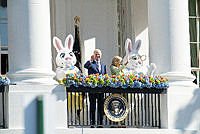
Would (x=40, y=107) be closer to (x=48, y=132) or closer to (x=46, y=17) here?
(x=48, y=132)

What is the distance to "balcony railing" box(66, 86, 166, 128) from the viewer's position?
485 inches

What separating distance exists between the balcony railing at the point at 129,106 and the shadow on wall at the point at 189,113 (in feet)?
1.64

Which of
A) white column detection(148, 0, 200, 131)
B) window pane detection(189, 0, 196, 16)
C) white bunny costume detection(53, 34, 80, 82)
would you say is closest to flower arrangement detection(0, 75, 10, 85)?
white bunny costume detection(53, 34, 80, 82)

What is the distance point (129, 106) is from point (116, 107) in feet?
1.34

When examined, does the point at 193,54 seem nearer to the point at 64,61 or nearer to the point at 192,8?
the point at 192,8

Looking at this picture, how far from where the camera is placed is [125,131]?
1217 centimetres

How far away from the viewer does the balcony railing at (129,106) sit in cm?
1231

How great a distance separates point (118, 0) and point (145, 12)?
3.23 ft

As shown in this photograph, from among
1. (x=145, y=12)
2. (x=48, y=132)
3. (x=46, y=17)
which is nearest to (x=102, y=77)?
(x=46, y=17)

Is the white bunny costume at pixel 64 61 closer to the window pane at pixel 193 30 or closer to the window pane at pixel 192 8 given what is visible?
the window pane at pixel 193 30

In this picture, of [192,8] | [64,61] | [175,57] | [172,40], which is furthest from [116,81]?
[192,8]

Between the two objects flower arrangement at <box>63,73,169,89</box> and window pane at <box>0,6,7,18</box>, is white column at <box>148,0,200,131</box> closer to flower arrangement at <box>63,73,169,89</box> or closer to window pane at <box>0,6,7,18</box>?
flower arrangement at <box>63,73,169,89</box>

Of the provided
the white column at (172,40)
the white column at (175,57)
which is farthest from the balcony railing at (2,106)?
the white column at (172,40)

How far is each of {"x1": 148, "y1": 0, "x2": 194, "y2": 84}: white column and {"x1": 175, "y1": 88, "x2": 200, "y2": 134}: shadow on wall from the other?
1.70ft
